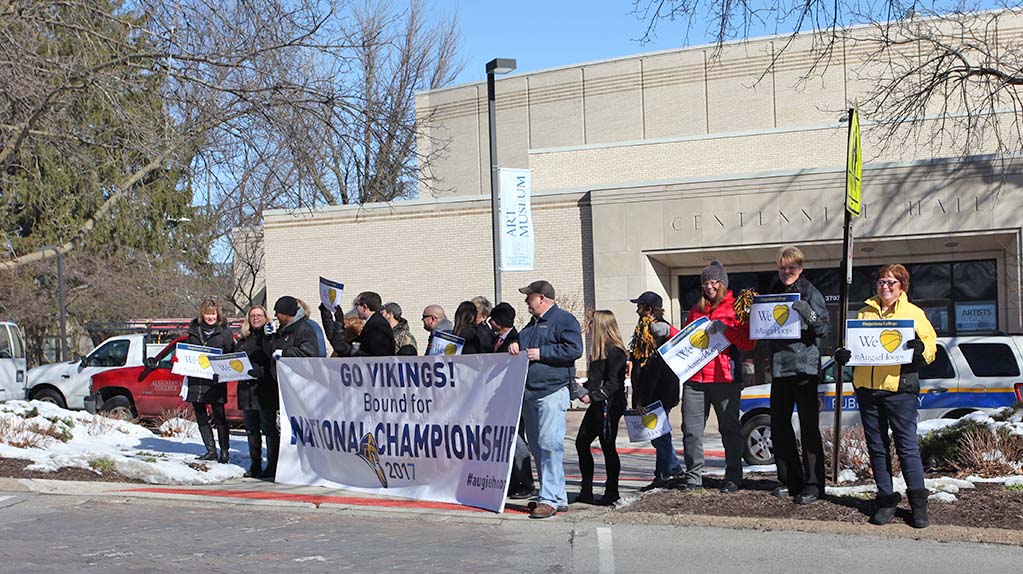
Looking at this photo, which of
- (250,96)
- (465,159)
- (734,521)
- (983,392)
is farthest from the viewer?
(465,159)

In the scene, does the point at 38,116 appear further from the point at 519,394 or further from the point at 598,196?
the point at 598,196

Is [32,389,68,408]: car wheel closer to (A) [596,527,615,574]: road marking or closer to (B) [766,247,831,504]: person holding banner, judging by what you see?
(A) [596,527,615,574]: road marking

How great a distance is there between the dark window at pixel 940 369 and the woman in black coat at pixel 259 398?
796 cm

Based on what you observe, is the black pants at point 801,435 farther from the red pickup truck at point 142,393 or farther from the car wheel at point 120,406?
the car wheel at point 120,406

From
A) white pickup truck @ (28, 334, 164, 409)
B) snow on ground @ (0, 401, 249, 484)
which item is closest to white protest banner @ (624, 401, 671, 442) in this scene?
snow on ground @ (0, 401, 249, 484)

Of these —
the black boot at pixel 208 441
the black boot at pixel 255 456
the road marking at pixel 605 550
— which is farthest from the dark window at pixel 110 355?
the road marking at pixel 605 550

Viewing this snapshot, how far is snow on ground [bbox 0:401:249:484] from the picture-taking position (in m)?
10.9

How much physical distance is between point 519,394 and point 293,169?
5.97 metres

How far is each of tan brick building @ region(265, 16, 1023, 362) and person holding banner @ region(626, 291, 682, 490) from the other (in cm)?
1686

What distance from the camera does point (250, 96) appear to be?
1235 cm

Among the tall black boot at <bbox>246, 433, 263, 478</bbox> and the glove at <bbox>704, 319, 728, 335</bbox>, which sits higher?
the glove at <bbox>704, 319, 728, 335</bbox>

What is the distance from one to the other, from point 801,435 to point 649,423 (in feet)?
4.48

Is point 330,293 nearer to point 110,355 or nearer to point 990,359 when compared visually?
point 990,359

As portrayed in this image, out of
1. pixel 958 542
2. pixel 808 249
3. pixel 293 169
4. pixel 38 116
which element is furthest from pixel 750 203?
A: pixel 958 542
